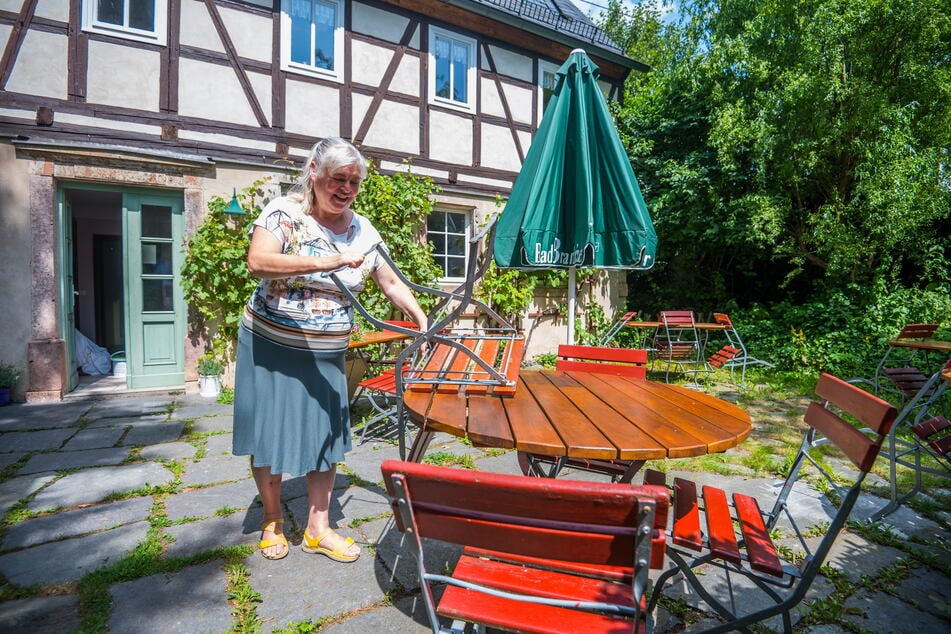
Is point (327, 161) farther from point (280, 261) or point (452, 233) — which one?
point (452, 233)

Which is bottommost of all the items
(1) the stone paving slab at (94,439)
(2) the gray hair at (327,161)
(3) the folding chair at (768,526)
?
(1) the stone paving slab at (94,439)

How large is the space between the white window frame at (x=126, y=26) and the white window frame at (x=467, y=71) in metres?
3.11

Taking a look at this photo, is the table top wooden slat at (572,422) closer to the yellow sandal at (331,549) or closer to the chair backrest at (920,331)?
the yellow sandal at (331,549)

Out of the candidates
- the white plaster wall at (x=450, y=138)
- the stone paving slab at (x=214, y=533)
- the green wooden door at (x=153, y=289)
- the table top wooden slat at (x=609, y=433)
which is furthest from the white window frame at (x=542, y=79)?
the stone paving slab at (x=214, y=533)

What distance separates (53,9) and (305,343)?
552cm

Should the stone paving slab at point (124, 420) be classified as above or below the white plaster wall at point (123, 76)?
below

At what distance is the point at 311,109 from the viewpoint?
5.83m

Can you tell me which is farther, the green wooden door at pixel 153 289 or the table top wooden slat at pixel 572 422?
the green wooden door at pixel 153 289

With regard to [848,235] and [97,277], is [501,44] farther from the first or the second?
[97,277]

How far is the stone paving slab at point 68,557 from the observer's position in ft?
6.14

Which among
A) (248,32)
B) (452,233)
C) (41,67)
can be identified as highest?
(248,32)

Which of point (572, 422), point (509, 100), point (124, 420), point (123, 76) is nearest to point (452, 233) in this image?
point (509, 100)

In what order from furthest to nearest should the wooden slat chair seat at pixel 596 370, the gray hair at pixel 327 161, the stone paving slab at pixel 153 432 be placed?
the stone paving slab at pixel 153 432
the wooden slat chair seat at pixel 596 370
the gray hair at pixel 327 161

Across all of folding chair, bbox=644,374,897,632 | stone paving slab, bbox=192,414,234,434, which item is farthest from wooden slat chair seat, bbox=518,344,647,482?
stone paving slab, bbox=192,414,234,434
